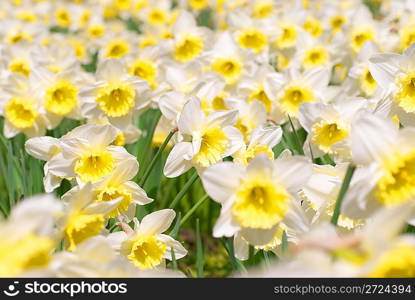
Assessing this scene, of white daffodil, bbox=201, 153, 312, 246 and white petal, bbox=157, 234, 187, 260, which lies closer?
white daffodil, bbox=201, 153, 312, 246

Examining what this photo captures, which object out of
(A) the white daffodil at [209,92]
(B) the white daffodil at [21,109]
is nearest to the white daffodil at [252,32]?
(A) the white daffodil at [209,92]

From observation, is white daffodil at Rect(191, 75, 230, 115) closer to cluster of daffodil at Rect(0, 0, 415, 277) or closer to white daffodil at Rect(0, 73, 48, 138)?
cluster of daffodil at Rect(0, 0, 415, 277)

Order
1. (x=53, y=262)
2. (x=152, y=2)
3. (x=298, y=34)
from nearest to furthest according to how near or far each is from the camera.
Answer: (x=53, y=262) → (x=298, y=34) → (x=152, y=2)

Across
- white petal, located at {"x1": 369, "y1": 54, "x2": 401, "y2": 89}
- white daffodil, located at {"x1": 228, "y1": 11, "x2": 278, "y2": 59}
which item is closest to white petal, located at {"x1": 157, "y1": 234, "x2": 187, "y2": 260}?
white petal, located at {"x1": 369, "y1": 54, "x2": 401, "y2": 89}

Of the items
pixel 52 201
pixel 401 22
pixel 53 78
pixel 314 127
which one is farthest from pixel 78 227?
pixel 401 22

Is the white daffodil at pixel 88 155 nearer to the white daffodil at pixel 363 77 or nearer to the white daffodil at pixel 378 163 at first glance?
the white daffodil at pixel 378 163

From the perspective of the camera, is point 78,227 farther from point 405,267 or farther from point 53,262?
point 405,267
